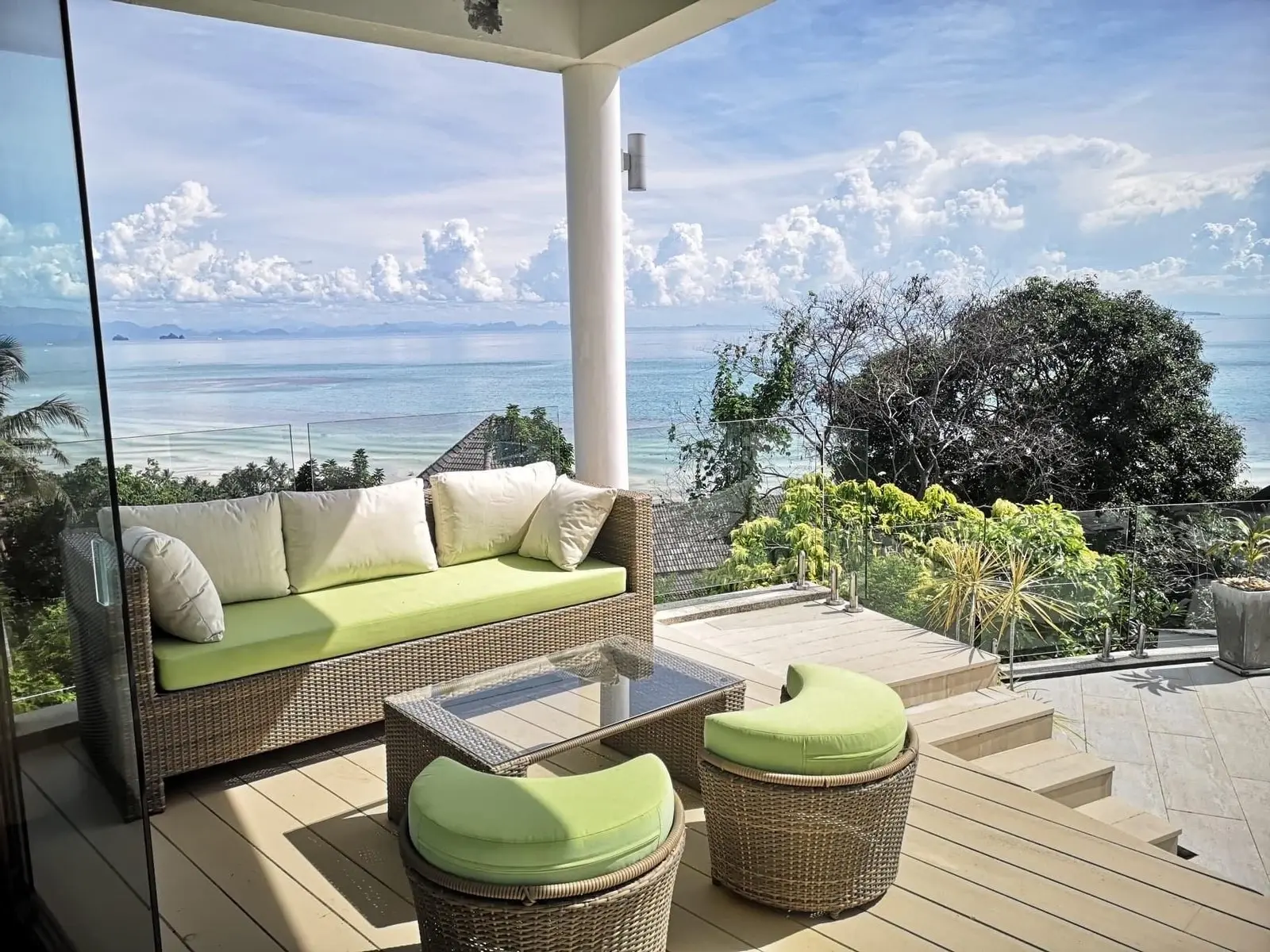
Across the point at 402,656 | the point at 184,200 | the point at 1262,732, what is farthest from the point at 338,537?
the point at 184,200

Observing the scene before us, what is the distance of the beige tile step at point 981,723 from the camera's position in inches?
143

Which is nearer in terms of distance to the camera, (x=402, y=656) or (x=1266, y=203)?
(x=402, y=656)

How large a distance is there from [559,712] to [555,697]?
0.11 metres

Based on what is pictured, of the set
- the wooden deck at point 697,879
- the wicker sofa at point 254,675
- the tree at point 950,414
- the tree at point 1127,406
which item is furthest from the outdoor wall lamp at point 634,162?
the tree at point 1127,406

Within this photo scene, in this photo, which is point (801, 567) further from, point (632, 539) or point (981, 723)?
point (981, 723)

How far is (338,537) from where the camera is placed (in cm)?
365

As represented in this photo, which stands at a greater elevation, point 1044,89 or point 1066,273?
point 1044,89

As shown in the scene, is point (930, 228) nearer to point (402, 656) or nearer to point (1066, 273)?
point (1066, 273)

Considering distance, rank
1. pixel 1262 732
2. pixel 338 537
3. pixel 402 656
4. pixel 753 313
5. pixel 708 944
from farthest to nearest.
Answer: pixel 753 313
pixel 1262 732
pixel 338 537
pixel 402 656
pixel 708 944

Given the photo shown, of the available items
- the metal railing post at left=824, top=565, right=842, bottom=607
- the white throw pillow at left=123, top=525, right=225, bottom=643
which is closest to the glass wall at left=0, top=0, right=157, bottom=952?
the white throw pillow at left=123, top=525, right=225, bottom=643

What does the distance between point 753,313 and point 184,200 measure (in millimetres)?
10196

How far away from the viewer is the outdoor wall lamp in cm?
479

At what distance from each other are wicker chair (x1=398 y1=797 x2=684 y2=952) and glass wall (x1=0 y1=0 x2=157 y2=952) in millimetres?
477

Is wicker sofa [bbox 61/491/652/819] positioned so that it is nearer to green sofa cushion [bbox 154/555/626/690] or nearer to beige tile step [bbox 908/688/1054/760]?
green sofa cushion [bbox 154/555/626/690]
